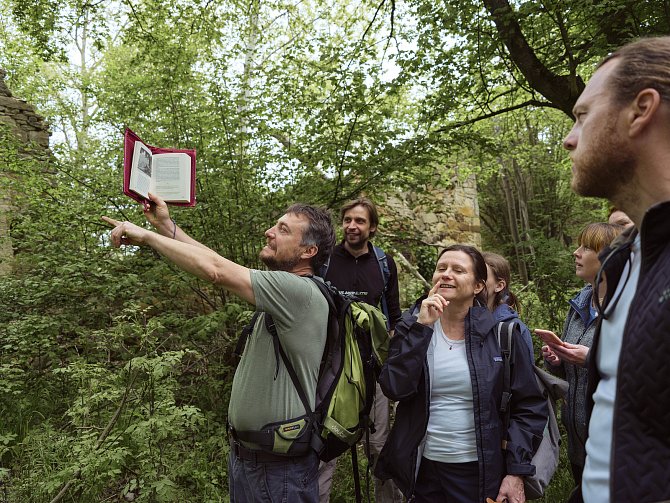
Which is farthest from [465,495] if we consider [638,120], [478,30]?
[478,30]

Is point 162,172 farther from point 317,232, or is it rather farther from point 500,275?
point 500,275

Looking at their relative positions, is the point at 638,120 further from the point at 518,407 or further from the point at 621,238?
the point at 518,407

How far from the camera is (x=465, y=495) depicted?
7.14 feet

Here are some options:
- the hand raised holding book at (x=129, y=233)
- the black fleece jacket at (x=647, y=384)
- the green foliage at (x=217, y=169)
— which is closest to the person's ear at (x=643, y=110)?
the black fleece jacket at (x=647, y=384)

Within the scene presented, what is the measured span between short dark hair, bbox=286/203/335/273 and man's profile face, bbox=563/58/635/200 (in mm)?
1396

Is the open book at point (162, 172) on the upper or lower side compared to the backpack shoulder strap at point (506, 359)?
upper

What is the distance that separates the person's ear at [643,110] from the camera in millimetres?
986

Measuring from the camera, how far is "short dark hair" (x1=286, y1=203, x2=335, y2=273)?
2.35 metres

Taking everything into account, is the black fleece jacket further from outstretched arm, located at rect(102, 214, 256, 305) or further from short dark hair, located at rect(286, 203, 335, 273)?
short dark hair, located at rect(286, 203, 335, 273)

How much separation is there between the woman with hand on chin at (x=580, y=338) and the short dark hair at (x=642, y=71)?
5.71 feet

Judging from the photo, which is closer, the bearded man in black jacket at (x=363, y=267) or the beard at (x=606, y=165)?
the beard at (x=606, y=165)

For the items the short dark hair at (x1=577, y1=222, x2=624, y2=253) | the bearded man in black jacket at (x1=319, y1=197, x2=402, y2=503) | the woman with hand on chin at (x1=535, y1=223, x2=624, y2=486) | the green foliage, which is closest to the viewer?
the woman with hand on chin at (x1=535, y1=223, x2=624, y2=486)

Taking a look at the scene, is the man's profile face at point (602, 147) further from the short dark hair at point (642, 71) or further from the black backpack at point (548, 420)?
the black backpack at point (548, 420)

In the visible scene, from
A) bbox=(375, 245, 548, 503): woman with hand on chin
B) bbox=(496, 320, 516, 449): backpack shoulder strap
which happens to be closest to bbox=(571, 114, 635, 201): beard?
bbox=(375, 245, 548, 503): woman with hand on chin
